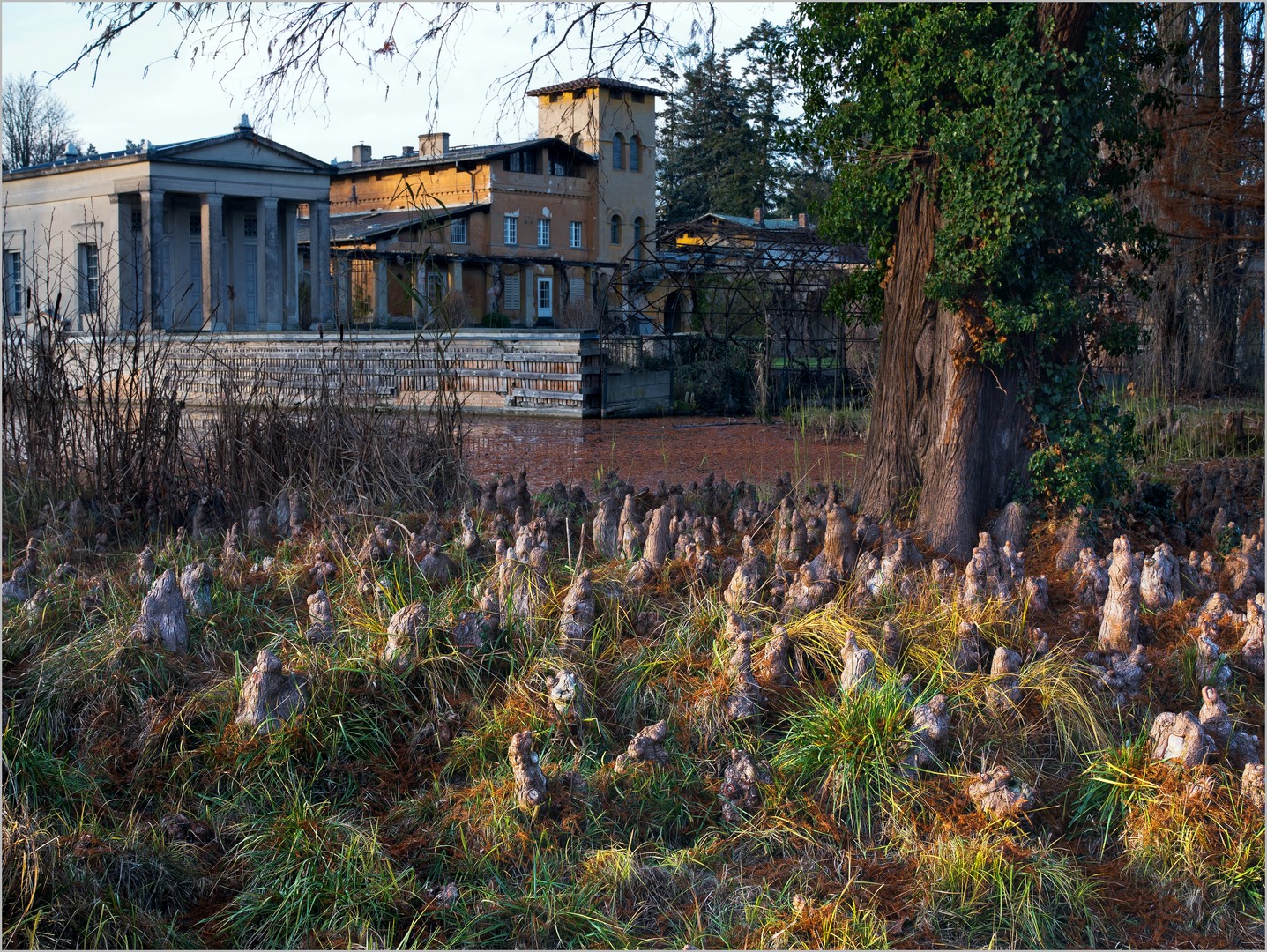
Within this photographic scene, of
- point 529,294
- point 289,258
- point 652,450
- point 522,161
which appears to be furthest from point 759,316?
point 522,161

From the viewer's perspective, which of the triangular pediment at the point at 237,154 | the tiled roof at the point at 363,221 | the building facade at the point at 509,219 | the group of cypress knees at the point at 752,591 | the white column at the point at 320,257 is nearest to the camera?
the group of cypress knees at the point at 752,591

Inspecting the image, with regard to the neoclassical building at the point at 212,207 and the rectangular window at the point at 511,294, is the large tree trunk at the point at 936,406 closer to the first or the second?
the neoclassical building at the point at 212,207

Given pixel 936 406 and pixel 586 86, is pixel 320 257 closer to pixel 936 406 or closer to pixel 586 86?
pixel 586 86

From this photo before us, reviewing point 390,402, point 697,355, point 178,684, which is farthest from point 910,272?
point 697,355

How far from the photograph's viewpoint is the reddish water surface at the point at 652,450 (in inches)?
433

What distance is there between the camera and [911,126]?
630cm

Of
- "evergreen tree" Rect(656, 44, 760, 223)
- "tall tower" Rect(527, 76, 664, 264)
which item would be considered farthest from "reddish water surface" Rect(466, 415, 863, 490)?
"evergreen tree" Rect(656, 44, 760, 223)

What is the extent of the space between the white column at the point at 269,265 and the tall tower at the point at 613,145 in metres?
12.0

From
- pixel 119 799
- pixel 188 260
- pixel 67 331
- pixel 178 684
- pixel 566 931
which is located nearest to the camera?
pixel 566 931

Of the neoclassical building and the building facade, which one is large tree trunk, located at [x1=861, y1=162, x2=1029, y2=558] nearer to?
the neoclassical building

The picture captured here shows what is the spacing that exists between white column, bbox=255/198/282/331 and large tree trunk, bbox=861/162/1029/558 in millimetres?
37620

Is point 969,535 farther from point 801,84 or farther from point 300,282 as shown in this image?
point 300,282

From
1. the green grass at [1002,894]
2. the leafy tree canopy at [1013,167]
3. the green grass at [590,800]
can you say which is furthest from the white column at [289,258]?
the green grass at [1002,894]

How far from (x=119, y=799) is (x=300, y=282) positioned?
4331 cm
